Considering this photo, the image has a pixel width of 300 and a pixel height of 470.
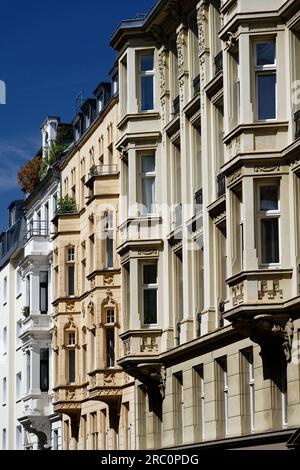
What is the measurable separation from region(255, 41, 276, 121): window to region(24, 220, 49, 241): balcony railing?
1470 inches

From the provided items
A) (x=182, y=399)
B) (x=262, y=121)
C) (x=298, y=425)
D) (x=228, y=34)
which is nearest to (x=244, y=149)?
(x=262, y=121)

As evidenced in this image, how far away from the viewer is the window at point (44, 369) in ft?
239

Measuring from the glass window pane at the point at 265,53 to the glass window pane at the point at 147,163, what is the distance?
12.1 m

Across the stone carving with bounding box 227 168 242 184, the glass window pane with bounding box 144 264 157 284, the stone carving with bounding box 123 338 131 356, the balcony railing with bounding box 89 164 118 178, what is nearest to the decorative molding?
the stone carving with bounding box 227 168 242 184

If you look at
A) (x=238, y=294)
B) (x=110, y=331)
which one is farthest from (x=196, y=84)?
(x=110, y=331)

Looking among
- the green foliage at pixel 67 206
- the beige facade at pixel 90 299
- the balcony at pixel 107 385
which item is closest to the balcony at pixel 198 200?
the beige facade at pixel 90 299

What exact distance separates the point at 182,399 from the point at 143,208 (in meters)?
7.53

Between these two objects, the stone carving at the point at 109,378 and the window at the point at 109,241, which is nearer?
the stone carving at the point at 109,378

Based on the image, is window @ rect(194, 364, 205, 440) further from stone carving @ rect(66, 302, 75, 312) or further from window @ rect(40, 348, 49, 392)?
window @ rect(40, 348, 49, 392)

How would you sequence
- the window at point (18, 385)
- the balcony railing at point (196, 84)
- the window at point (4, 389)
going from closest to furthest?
1. the balcony railing at point (196, 84)
2. the window at point (18, 385)
3. the window at point (4, 389)

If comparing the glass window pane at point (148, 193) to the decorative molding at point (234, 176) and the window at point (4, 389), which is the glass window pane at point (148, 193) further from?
the window at point (4, 389)

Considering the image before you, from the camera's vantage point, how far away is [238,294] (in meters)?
37.5

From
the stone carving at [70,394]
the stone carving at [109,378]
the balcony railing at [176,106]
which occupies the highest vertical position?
the balcony railing at [176,106]
